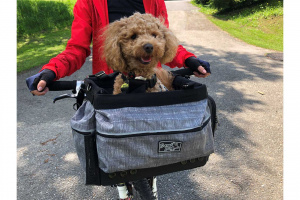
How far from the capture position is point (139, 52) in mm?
1586

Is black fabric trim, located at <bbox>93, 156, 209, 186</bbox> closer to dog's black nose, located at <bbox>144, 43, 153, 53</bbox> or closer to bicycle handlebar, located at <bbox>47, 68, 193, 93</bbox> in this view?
bicycle handlebar, located at <bbox>47, 68, 193, 93</bbox>

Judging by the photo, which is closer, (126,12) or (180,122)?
(180,122)

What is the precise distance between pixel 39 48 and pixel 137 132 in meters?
8.79

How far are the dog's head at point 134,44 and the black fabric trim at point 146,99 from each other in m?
0.42

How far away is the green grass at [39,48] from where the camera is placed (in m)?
7.24

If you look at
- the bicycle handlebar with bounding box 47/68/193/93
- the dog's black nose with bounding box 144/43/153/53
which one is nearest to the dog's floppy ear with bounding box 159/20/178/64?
the dog's black nose with bounding box 144/43/153/53

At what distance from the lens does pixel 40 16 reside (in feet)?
38.2

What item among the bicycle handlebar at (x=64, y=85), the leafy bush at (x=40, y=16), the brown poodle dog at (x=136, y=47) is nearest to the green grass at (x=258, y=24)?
the brown poodle dog at (x=136, y=47)

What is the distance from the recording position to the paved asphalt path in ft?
8.70

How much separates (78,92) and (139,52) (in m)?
0.48

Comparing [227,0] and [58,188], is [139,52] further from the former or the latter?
[227,0]

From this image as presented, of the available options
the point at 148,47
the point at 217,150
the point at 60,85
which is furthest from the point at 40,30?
the point at 148,47

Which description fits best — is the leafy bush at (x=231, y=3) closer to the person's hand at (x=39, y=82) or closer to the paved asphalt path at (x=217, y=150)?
the paved asphalt path at (x=217, y=150)

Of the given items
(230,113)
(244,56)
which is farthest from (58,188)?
(244,56)
